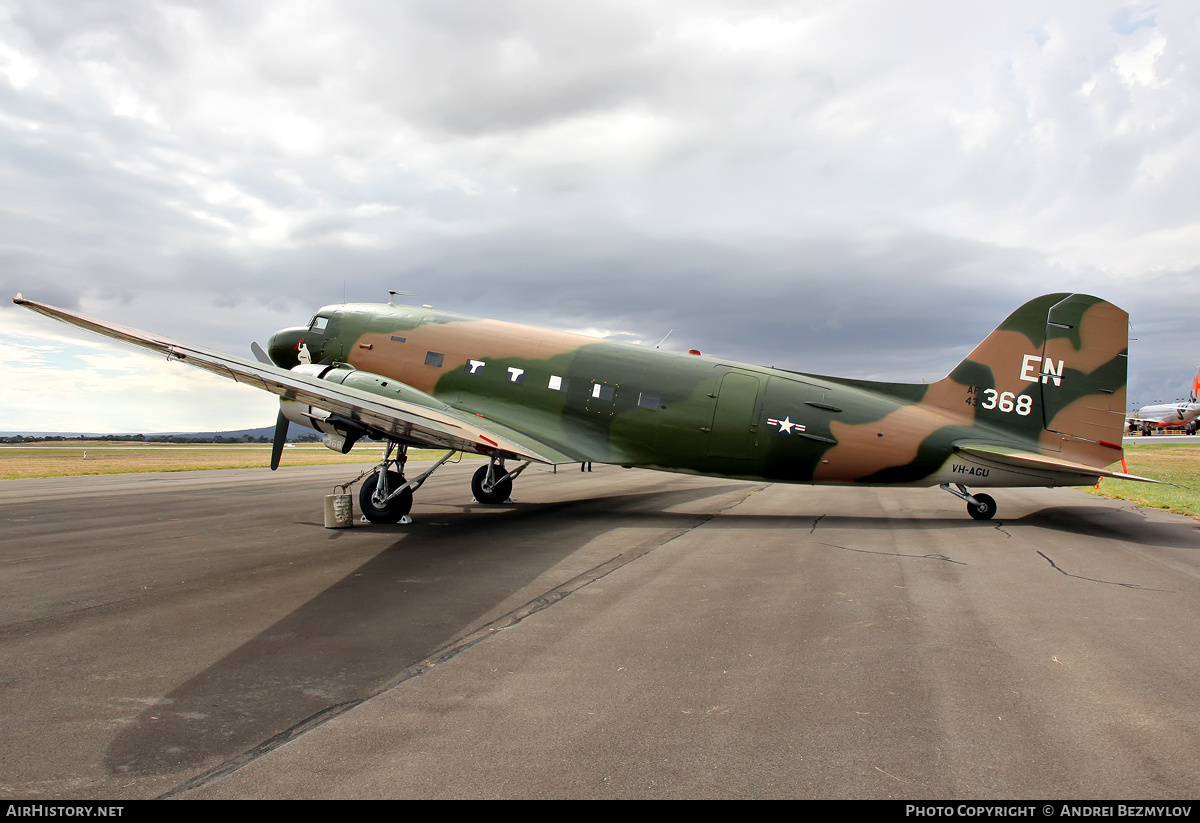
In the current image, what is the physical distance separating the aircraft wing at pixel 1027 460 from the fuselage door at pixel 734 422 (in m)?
4.43

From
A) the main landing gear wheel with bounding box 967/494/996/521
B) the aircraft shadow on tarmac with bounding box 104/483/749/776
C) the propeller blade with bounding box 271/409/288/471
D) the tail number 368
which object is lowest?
the aircraft shadow on tarmac with bounding box 104/483/749/776

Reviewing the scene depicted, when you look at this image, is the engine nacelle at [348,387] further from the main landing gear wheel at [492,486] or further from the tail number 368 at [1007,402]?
the tail number 368 at [1007,402]

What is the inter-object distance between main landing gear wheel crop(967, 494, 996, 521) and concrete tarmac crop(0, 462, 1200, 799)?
2.22 metres

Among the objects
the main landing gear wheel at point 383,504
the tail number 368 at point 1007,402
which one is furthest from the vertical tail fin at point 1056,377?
the main landing gear wheel at point 383,504

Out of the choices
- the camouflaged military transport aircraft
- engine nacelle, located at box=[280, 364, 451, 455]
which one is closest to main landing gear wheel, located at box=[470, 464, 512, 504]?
the camouflaged military transport aircraft

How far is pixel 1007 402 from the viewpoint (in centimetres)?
1476

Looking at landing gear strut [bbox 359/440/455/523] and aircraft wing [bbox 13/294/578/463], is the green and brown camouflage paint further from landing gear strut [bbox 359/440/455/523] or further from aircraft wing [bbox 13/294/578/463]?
landing gear strut [bbox 359/440/455/523]

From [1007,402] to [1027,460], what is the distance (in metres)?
1.70

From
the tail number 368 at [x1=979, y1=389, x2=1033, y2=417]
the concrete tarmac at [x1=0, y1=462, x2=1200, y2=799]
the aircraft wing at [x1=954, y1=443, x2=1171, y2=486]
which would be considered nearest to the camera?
the concrete tarmac at [x1=0, y1=462, x2=1200, y2=799]

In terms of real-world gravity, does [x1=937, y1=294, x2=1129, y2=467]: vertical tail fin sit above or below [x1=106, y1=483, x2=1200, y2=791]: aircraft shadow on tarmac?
above

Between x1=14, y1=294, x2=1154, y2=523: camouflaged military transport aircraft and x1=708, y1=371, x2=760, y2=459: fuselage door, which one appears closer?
x1=14, y1=294, x2=1154, y2=523: camouflaged military transport aircraft

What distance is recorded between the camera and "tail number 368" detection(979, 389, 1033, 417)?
14641 mm

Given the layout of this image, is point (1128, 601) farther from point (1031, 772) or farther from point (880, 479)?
point (880, 479)

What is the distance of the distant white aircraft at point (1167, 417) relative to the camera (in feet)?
322
